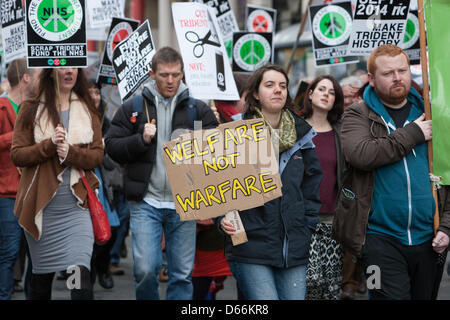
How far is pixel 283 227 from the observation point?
4633 mm

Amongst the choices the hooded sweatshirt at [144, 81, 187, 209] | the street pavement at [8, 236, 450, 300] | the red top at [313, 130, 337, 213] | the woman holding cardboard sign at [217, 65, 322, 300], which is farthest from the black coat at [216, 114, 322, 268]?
the street pavement at [8, 236, 450, 300]

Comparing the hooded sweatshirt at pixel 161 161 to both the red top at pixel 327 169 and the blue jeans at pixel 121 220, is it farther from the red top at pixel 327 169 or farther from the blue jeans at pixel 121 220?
the blue jeans at pixel 121 220

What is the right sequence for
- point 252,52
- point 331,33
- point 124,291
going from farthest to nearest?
1. point 252,52
2. point 124,291
3. point 331,33

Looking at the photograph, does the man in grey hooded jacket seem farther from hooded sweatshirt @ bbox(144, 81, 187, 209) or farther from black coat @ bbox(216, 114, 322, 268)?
black coat @ bbox(216, 114, 322, 268)

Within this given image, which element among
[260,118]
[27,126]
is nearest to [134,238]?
[27,126]

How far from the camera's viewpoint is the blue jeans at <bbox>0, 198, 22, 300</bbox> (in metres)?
6.36

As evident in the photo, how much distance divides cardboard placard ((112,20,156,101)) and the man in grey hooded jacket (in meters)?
0.40

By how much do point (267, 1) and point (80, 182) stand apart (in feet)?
58.0

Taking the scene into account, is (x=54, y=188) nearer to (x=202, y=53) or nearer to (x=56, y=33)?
(x=56, y=33)

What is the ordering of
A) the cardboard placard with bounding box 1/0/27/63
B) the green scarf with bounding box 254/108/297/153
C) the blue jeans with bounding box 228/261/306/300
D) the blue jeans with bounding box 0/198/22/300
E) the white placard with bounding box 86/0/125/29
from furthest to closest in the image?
the white placard with bounding box 86/0/125/29
the cardboard placard with bounding box 1/0/27/63
the blue jeans with bounding box 0/198/22/300
the green scarf with bounding box 254/108/297/153
the blue jeans with bounding box 228/261/306/300

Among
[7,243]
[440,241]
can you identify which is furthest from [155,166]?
[440,241]

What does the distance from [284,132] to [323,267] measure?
128cm

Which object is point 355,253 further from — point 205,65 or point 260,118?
point 205,65

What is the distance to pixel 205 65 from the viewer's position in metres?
5.82
